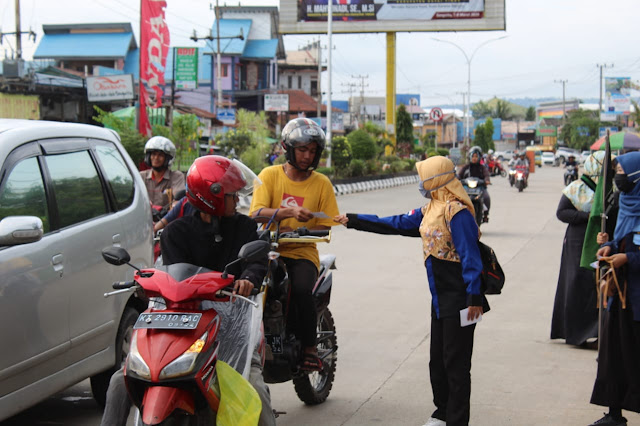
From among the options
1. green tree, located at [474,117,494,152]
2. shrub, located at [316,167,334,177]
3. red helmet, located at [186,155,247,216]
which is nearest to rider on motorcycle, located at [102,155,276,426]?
red helmet, located at [186,155,247,216]

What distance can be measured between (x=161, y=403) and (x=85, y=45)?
53.5m

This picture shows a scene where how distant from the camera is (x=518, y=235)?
58.0 ft

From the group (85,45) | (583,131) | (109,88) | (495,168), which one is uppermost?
(85,45)

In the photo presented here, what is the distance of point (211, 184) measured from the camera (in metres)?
3.95

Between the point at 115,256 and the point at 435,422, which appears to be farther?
the point at 435,422

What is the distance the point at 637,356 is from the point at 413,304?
15.4 ft

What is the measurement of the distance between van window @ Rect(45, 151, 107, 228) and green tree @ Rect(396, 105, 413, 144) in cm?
5571

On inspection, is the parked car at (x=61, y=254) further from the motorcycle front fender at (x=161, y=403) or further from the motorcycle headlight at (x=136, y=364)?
the motorcycle front fender at (x=161, y=403)

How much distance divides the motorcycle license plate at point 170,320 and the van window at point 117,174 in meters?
2.57

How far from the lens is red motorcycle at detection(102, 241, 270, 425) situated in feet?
10.7

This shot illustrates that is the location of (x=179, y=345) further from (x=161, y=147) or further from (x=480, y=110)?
(x=480, y=110)

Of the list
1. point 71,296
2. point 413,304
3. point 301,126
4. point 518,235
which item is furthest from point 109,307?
point 518,235

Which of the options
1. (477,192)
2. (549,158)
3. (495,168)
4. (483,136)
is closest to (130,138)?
(477,192)

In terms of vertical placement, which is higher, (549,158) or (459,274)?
(549,158)
